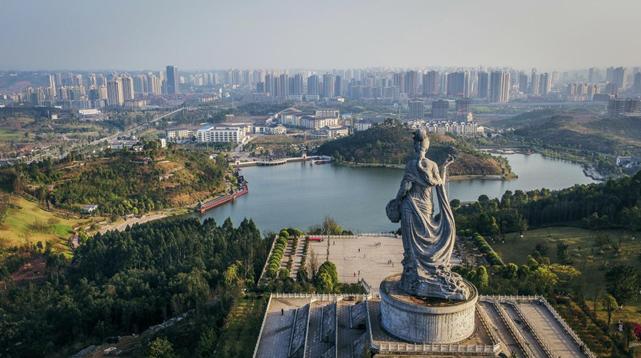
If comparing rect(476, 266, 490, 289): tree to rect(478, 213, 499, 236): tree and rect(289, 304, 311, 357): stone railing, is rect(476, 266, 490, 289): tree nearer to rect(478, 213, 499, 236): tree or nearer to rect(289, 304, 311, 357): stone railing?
rect(289, 304, 311, 357): stone railing

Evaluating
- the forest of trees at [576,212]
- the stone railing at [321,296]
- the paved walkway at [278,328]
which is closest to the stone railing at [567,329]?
the stone railing at [321,296]

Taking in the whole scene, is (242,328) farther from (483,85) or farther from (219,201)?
(483,85)

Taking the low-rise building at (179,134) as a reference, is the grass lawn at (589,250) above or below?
above

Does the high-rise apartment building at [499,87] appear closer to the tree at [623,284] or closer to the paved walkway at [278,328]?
the tree at [623,284]

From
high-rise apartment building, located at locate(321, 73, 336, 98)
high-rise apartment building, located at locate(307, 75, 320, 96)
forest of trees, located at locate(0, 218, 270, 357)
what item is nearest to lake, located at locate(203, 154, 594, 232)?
forest of trees, located at locate(0, 218, 270, 357)

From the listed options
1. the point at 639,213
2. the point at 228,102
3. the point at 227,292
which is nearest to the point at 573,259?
the point at 639,213

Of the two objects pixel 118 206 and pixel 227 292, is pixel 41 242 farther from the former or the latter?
pixel 227 292
